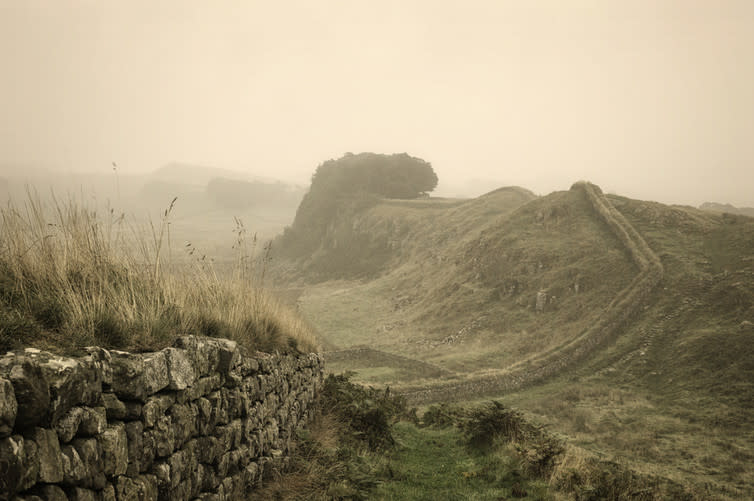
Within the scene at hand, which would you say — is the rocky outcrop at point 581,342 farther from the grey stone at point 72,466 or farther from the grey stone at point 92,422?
the grey stone at point 72,466

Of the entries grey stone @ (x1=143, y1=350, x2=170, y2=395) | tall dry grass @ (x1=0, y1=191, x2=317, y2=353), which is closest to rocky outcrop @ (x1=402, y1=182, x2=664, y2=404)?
tall dry grass @ (x1=0, y1=191, x2=317, y2=353)

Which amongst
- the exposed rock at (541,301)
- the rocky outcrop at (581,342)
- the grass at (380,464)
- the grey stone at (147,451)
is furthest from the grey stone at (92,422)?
the exposed rock at (541,301)

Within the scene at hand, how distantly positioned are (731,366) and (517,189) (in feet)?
143

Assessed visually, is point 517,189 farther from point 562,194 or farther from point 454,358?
point 454,358

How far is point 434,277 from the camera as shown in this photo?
4697 centimetres

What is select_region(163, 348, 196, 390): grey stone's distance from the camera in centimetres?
540

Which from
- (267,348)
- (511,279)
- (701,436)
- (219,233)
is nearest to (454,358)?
(511,279)

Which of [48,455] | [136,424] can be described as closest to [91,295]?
[136,424]

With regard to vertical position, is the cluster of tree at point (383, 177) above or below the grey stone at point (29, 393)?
above

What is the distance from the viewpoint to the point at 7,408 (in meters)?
3.21

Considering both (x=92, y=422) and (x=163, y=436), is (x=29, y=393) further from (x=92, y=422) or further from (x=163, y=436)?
(x=163, y=436)

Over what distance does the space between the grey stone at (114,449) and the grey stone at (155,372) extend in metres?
0.50

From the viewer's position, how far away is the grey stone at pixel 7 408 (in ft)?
10.4

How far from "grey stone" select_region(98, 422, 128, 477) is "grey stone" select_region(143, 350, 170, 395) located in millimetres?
503
